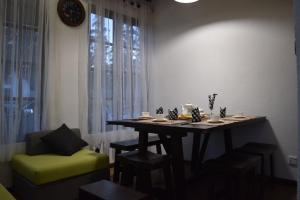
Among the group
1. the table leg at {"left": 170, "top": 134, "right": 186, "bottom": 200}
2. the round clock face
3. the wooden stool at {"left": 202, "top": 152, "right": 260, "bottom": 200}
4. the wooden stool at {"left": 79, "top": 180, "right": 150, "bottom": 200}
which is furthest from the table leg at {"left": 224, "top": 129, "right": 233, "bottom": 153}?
the round clock face

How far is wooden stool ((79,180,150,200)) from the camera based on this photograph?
1.63 m

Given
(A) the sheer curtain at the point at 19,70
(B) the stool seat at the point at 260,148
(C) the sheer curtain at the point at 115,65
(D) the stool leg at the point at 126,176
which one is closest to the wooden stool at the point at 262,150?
(B) the stool seat at the point at 260,148

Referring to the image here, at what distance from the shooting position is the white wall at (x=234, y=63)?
302 centimetres

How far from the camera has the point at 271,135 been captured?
123 inches

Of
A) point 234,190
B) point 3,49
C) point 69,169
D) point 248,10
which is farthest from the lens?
point 248,10

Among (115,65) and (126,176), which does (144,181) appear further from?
(115,65)

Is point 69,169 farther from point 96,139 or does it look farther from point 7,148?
point 96,139

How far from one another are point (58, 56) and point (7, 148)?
1263 mm

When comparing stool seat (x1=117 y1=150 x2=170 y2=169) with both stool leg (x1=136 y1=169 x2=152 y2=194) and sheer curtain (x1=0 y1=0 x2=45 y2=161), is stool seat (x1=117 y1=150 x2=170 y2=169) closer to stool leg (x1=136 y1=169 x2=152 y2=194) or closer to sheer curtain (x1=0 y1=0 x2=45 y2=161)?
stool leg (x1=136 y1=169 x2=152 y2=194)

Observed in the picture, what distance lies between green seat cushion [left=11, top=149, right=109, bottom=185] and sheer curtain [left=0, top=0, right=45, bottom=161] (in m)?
0.31

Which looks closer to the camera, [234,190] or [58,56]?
[234,190]

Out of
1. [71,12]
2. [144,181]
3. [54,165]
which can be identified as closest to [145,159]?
[144,181]

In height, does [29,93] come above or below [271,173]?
above

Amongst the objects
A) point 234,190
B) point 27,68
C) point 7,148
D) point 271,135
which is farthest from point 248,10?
point 7,148
